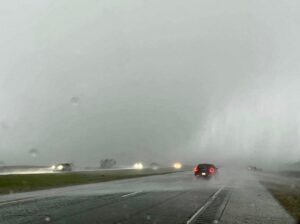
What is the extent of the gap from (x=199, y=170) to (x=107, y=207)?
1347 inches

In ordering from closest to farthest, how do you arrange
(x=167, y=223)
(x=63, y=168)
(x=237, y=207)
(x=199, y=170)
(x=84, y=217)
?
(x=167, y=223) < (x=84, y=217) < (x=237, y=207) < (x=199, y=170) < (x=63, y=168)

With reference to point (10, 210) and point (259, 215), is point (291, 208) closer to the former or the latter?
point (259, 215)

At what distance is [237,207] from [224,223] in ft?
18.2

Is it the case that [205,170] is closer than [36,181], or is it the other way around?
[36,181]

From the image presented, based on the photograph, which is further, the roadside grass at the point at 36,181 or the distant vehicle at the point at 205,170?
the distant vehicle at the point at 205,170

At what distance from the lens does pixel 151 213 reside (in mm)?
15422

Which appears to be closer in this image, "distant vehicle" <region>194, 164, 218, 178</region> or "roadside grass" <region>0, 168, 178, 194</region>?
"roadside grass" <region>0, 168, 178, 194</region>

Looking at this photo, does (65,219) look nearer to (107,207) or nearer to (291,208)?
(107,207)

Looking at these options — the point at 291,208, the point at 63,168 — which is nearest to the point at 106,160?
the point at 63,168

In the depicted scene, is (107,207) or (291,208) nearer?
(107,207)

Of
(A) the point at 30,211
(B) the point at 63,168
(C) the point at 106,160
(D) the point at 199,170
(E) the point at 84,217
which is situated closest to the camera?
(E) the point at 84,217

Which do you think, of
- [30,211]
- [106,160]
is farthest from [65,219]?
[106,160]

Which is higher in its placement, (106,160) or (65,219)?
(106,160)

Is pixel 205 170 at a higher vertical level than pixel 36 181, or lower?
higher
